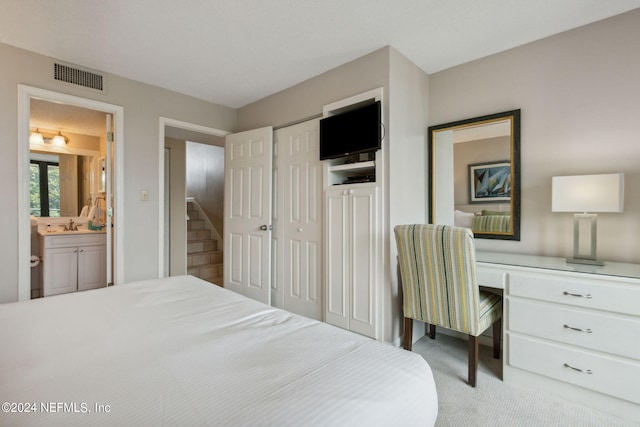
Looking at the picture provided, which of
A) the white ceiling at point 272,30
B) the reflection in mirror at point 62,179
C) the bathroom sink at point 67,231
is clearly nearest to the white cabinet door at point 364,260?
the white ceiling at point 272,30

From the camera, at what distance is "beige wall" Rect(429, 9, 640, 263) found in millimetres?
1958

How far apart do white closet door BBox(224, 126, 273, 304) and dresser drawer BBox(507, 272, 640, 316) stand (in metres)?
2.32

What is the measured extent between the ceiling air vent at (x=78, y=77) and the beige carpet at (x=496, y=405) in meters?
3.84

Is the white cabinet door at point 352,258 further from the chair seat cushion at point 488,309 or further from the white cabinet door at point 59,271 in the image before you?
the white cabinet door at point 59,271

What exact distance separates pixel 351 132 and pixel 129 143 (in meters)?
2.25

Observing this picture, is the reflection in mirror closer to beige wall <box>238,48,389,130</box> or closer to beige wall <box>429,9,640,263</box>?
beige wall <box>238,48,389,130</box>

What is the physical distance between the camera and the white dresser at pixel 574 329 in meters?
1.56

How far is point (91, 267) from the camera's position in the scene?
3.82m

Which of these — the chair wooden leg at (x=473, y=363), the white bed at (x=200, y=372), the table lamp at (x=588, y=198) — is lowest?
the chair wooden leg at (x=473, y=363)

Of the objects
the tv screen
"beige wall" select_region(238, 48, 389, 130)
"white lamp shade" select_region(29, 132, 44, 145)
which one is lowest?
the tv screen

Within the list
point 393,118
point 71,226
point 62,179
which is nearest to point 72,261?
point 71,226

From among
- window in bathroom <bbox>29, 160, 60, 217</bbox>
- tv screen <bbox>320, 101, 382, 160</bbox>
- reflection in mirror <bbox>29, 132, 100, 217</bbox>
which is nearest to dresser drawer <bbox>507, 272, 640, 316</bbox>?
tv screen <bbox>320, 101, 382, 160</bbox>

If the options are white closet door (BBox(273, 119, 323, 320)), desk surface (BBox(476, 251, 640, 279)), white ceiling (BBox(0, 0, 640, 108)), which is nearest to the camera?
desk surface (BBox(476, 251, 640, 279))

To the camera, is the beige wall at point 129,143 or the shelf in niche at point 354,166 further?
the shelf in niche at point 354,166
